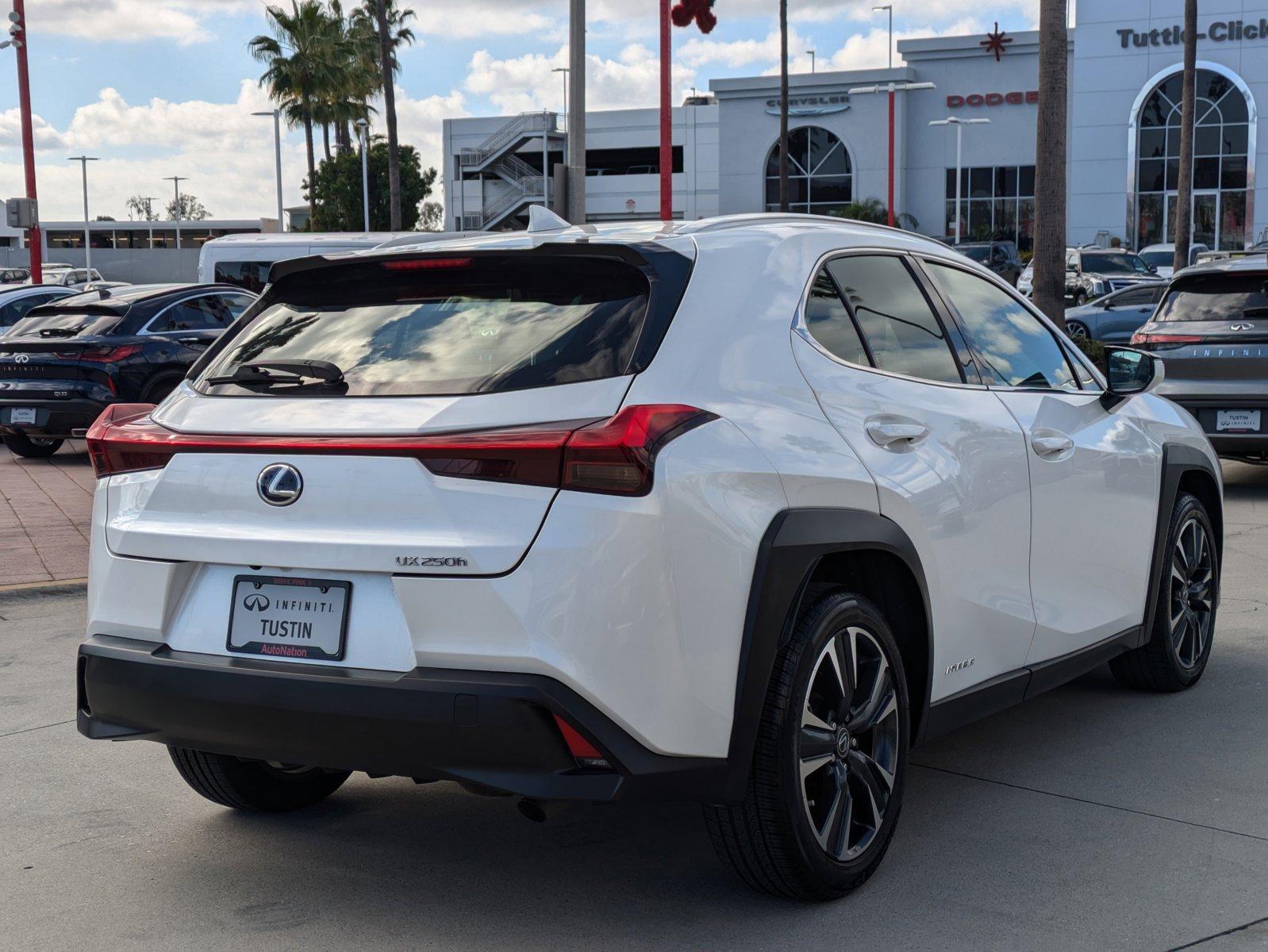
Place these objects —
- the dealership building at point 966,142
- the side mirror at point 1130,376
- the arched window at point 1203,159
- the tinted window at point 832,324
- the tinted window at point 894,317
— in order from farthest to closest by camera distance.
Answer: the dealership building at point 966,142, the arched window at point 1203,159, the side mirror at point 1130,376, the tinted window at point 894,317, the tinted window at point 832,324

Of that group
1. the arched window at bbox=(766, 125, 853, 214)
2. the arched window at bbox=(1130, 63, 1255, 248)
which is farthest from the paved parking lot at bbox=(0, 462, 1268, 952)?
the arched window at bbox=(766, 125, 853, 214)

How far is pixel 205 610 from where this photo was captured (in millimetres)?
3668

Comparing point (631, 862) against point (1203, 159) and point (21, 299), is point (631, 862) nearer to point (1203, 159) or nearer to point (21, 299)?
point (21, 299)

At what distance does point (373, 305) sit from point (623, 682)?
125 centimetres

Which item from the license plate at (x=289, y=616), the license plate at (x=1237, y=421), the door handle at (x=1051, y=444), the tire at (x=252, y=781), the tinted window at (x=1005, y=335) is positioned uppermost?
the tinted window at (x=1005, y=335)

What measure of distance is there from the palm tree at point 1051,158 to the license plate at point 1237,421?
3270 mm

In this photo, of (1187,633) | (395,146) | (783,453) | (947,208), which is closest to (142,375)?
(1187,633)

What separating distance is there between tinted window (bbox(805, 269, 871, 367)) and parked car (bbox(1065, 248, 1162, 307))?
29914mm

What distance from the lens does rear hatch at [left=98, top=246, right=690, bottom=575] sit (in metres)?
3.40

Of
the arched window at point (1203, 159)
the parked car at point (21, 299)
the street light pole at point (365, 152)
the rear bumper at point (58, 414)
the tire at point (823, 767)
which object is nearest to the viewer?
the tire at point (823, 767)

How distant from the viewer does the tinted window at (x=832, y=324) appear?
407cm

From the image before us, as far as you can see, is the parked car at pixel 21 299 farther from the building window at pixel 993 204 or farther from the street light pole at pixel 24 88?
the building window at pixel 993 204

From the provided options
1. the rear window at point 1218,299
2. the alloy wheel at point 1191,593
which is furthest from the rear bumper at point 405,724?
the rear window at point 1218,299

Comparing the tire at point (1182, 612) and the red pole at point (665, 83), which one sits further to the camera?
the red pole at point (665, 83)
